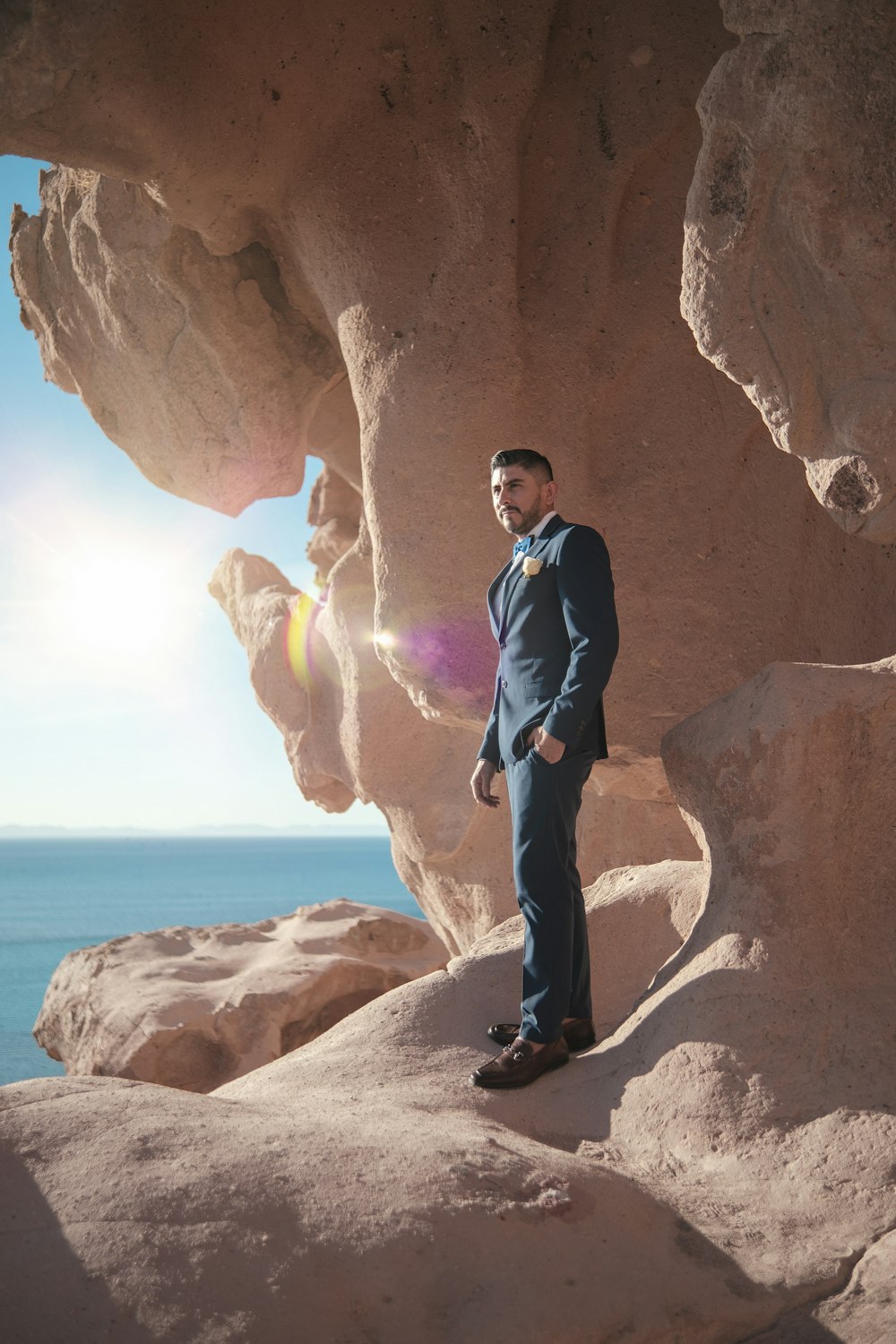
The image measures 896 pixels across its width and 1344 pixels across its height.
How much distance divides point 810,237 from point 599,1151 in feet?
6.67

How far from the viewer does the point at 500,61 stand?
366cm

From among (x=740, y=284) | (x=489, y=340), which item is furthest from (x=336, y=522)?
(x=740, y=284)

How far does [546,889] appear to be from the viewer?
8.55 feet

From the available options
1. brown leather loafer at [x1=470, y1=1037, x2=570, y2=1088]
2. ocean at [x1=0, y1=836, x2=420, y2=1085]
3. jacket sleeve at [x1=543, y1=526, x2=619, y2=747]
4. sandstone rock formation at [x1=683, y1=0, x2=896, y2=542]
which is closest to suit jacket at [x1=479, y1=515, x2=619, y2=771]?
jacket sleeve at [x1=543, y1=526, x2=619, y2=747]

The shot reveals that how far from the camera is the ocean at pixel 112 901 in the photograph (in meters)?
14.9

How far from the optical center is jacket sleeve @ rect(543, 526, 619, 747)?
2533 mm

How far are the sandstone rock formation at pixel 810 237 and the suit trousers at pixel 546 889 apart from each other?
90 cm

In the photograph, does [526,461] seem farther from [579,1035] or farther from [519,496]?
[579,1035]

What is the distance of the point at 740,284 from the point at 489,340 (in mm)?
1182

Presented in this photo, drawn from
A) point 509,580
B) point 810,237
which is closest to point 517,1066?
point 509,580

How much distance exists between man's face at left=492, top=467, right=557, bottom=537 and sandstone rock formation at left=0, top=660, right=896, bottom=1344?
655mm

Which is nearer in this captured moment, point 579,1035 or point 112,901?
point 579,1035

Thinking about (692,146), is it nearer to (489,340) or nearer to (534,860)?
(489,340)

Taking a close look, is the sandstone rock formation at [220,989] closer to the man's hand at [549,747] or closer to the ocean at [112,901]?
the ocean at [112,901]
